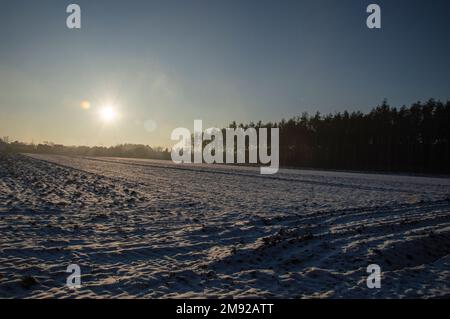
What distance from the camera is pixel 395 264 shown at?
766 cm

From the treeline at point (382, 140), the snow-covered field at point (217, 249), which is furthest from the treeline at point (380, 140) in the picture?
the snow-covered field at point (217, 249)

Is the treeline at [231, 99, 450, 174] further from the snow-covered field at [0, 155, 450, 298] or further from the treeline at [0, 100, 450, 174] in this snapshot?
the snow-covered field at [0, 155, 450, 298]

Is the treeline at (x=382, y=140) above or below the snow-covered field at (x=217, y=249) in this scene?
above

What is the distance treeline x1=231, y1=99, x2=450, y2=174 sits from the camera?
63.1m

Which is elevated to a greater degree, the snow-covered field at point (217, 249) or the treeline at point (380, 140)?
the treeline at point (380, 140)

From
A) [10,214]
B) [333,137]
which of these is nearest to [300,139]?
[333,137]

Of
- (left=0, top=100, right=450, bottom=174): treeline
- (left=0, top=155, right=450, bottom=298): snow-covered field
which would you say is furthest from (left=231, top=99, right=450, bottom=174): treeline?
(left=0, top=155, right=450, bottom=298): snow-covered field

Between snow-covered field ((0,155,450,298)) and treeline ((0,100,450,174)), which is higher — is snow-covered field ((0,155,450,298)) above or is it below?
below

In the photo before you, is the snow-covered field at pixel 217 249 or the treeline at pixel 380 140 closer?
the snow-covered field at pixel 217 249

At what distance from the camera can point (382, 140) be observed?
233ft

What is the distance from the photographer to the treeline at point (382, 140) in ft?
207

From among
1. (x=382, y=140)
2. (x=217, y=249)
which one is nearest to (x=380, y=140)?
(x=382, y=140)

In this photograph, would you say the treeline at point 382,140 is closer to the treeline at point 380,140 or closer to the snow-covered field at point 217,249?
the treeline at point 380,140
